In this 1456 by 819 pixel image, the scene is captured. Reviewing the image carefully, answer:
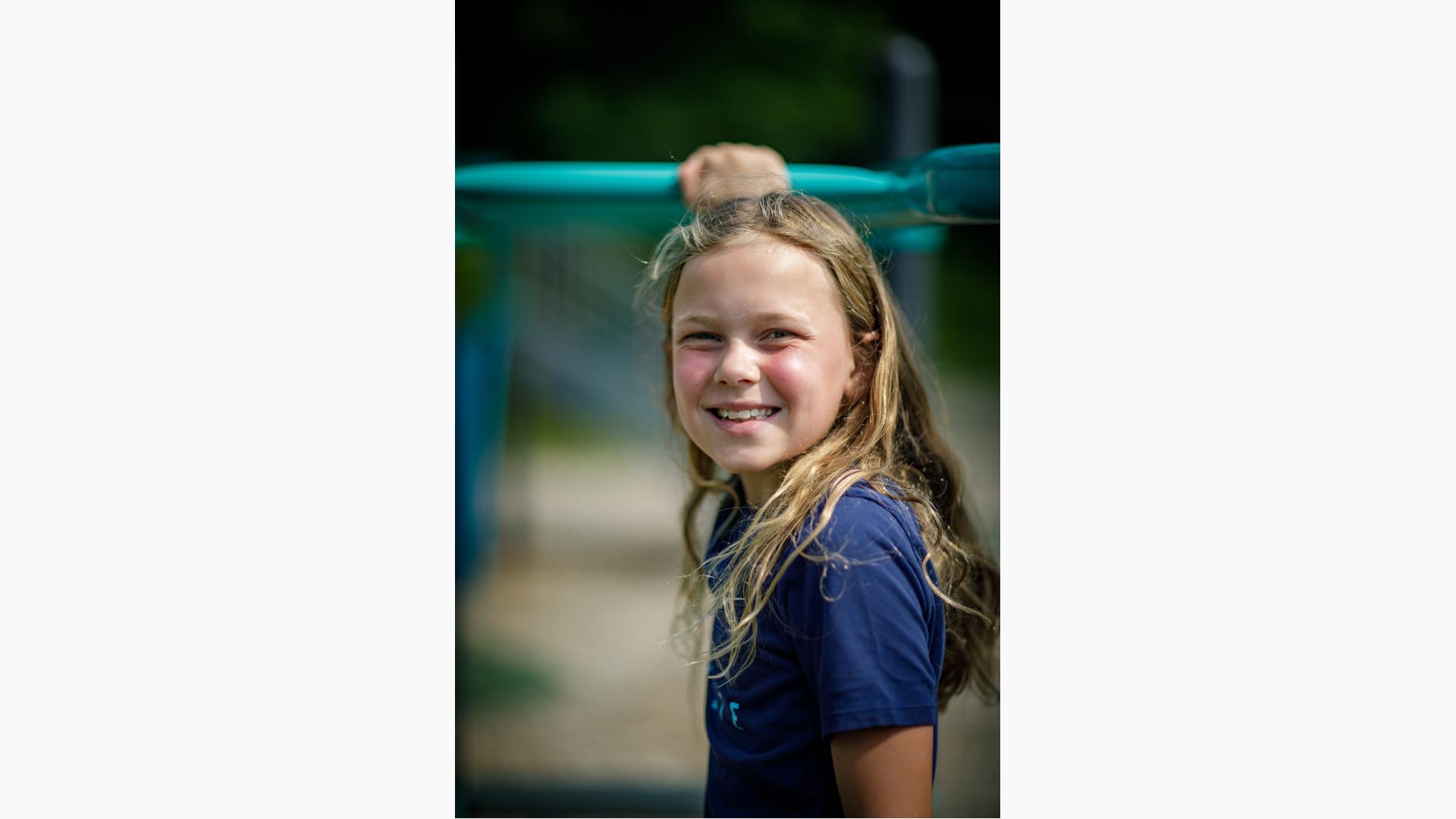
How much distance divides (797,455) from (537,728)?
948 millimetres

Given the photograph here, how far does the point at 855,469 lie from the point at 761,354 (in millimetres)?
117

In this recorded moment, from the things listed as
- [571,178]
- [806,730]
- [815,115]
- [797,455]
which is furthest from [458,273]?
[815,115]

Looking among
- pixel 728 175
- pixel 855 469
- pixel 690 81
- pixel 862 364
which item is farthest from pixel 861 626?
pixel 690 81

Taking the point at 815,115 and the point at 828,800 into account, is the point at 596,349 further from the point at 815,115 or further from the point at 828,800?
the point at 828,800

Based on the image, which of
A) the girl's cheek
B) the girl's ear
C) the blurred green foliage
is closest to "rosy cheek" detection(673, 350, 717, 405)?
the girl's cheek

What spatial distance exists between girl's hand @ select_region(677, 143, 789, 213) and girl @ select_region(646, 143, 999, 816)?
0.04 metres

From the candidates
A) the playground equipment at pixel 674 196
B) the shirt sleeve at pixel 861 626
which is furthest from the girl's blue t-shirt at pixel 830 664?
the playground equipment at pixel 674 196

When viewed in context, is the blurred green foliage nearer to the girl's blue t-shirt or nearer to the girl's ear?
the girl's ear

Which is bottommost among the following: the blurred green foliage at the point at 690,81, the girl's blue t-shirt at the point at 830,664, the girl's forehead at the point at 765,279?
the girl's blue t-shirt at the point at 830,664

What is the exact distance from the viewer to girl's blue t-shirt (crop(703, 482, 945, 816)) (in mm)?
723

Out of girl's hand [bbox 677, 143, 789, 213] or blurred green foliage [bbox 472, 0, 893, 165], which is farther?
blurred green foliage [bbox 472, 0, 893, 165]

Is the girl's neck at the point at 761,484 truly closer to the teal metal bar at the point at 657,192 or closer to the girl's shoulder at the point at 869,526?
the girl's shoulder at the point at 869,526

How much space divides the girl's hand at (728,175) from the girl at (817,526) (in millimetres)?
39

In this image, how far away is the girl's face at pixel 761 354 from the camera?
0.82 m
